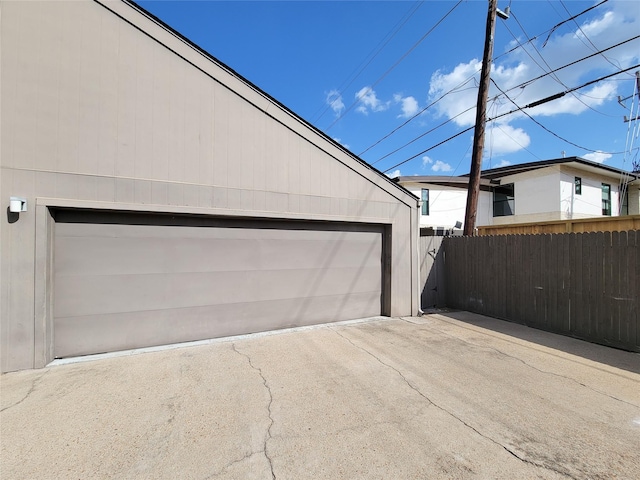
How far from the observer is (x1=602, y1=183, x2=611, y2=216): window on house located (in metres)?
13.7

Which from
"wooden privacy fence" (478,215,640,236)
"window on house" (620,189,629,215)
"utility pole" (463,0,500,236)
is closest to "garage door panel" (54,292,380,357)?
"utility pole" (463,0,500,236)

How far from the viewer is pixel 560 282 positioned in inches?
202

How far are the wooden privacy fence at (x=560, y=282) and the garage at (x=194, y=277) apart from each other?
8.88 ft

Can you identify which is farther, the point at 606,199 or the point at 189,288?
the point at 606,199

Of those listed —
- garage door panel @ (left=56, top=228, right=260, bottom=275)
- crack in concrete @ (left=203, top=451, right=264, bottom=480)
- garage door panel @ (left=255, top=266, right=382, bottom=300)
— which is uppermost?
garage door panel @ (left=56, top=228, right=260, bottom=275)

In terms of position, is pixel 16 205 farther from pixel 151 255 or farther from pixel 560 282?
pixel 560 282

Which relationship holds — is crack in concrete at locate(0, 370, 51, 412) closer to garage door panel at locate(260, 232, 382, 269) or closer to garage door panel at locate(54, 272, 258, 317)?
garage door panel at locate(54, 272, 258, 317)

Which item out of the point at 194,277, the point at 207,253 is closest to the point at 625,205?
the point at 207,253

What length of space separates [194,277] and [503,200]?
15.1 m

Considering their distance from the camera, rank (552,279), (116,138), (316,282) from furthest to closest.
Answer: (316,282)
(552,279)
(116,138)

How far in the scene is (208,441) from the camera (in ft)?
7.52

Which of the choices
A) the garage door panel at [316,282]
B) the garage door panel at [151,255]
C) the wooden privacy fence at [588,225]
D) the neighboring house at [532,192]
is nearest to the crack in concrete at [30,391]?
the garage door panel at [151,255]

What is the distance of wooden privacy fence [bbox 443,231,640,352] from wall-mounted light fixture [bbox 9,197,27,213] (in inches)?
324

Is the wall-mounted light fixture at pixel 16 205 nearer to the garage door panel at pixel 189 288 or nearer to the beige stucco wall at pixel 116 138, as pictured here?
the beige stucco wall at pixel 116 138
